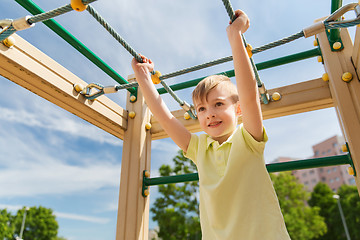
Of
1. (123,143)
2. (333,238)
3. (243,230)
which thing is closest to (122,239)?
(123,143)

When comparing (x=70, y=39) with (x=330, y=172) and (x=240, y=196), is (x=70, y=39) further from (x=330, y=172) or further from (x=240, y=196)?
(x=330, y=172)

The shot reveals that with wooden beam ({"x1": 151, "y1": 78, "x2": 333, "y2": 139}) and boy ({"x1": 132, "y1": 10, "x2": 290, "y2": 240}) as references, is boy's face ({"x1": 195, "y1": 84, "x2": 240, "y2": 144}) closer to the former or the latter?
boy ({"x1": 132, "y1": 10, "x2": 290, "y2": 240})

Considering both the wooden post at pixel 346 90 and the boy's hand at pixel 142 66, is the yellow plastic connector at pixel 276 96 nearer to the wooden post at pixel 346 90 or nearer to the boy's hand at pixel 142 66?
the wooden post at pixel 346 90

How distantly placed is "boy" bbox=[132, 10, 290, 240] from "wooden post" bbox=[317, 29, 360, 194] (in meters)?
0.62

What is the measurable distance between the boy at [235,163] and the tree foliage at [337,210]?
19721mm

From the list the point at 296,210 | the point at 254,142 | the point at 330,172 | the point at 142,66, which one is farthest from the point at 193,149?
the point at 330,172

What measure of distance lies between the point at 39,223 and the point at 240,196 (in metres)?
28.9

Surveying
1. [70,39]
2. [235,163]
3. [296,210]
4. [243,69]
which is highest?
[296,210]

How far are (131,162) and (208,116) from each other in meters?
0.88

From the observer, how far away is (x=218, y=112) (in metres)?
0.98

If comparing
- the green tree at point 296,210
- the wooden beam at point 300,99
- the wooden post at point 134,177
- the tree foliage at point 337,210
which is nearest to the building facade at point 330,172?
the tree foliage at point 337,210

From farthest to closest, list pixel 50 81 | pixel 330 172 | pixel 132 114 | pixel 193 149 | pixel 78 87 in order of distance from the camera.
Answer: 1. pixel 330 172
2. pixel 132 114
3. pixel 78 87
4. pixel 50 81
5. pixel 193 149

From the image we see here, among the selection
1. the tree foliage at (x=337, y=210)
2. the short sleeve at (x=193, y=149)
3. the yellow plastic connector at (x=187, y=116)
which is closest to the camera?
the short sleeve at (x=193, y=149)

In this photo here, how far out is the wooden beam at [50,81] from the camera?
3.74 feet
